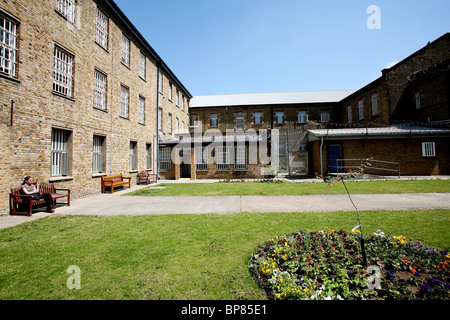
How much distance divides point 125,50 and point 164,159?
368 inches

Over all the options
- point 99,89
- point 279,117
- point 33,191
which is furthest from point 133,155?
point 279,117

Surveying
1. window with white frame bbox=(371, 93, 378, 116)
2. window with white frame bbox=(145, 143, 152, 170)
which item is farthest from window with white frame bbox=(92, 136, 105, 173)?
window with white frame bbox=(371, 93, 378, 116)

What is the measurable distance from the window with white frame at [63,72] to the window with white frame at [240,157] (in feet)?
40.5

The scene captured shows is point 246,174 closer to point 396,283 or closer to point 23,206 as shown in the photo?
point 23,206

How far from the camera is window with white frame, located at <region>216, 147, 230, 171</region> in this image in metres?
18.4

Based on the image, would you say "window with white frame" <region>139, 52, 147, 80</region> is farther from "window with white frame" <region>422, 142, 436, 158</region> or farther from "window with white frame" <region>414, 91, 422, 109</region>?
"window with white frame" <region>414, 91, 422, 109</region>

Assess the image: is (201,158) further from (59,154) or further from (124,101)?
(59,154)

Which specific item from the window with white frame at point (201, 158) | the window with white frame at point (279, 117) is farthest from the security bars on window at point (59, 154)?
the window with white frame at point (279, 117)

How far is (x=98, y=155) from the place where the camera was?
38.2 feet

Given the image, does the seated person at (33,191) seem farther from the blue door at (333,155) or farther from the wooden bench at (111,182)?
the blue door at (333,155)

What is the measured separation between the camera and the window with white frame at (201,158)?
18609mm

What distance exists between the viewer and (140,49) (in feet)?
53.6

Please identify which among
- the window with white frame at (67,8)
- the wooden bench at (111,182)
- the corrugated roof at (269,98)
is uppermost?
the corrugated roof at (269,98)
